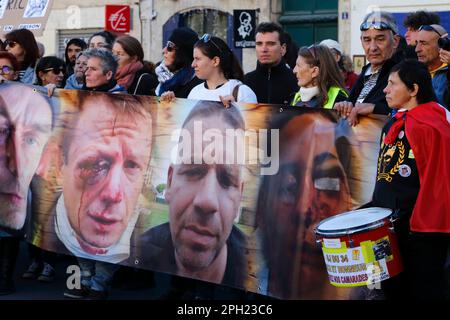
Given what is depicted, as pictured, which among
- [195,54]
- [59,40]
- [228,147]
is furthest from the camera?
[59,40]

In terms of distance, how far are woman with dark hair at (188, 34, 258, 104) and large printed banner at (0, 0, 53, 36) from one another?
3945 mm

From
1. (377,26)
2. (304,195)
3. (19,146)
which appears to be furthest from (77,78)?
(304,195)

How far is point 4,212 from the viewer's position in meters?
8.88

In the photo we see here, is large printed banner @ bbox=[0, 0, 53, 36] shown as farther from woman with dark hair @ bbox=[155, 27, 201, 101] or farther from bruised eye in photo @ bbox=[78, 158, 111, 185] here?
bruised eye in photo @ bbox=[78, 158, 111, 185]

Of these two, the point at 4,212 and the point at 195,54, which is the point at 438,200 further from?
the point at 4,212

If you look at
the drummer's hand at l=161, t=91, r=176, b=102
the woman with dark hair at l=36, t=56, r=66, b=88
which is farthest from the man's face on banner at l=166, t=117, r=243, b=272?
the woman with dark hair at l=36, t=56, r=66, b=88

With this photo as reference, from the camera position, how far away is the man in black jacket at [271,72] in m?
8.35

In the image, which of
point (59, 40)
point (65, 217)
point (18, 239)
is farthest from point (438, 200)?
point (59, 40)

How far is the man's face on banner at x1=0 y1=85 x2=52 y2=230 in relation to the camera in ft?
28.4

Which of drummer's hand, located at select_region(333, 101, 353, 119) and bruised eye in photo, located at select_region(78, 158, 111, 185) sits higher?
drummer's hand, located at select_region(333, 101, 353, 119)

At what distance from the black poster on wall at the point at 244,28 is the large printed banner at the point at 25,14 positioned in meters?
2.88

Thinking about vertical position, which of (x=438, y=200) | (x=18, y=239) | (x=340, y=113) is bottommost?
(x=18, y=239)

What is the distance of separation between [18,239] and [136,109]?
1.70 meters

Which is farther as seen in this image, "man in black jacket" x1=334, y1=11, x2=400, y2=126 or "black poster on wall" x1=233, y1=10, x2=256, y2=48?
"black poster on wall" x1=233, y1=10, x2=256, y2=48
